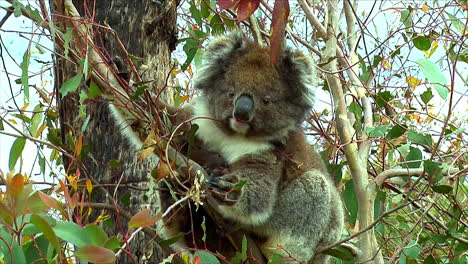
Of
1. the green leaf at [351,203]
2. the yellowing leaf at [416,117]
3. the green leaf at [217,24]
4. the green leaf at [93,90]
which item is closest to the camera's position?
the green leaf at [93,90]

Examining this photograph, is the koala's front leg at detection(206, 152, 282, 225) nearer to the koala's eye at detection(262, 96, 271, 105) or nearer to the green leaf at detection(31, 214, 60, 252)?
the koala's eye at detection(262, 96, 271, 105)

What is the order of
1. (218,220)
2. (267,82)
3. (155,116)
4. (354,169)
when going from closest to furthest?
(155,116) → (218,220) → (354,169) → (267,82)

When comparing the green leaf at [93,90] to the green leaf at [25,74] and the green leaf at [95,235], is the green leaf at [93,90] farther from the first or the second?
the green leaf at [95,235]

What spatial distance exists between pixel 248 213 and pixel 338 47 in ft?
3.44

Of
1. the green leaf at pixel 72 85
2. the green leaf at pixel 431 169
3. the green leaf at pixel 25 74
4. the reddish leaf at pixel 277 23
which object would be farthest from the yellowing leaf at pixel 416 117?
the reddish leaf at pixel 277 23

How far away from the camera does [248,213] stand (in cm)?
285

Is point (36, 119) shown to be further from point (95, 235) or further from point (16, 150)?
point (95, 235)

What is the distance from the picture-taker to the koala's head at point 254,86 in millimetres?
3059

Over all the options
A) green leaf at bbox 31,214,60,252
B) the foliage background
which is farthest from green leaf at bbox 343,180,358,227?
green leaf at bbox 31,214,60,252

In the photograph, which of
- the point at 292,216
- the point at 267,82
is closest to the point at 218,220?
the point at 292,216

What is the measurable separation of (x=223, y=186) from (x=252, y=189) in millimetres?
286

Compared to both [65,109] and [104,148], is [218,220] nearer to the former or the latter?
[104,148]

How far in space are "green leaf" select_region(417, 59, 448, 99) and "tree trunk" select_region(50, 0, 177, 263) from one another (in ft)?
4.00

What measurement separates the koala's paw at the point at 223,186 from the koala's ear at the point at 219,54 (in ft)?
2.28
